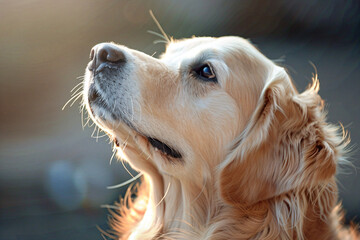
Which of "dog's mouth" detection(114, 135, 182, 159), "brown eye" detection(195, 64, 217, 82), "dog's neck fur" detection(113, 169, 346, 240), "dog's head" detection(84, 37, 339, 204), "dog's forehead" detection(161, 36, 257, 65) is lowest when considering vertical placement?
"dog's neck fur" detection(113, 169, 346, 240)

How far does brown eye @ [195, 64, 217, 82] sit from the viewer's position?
1.50 meters

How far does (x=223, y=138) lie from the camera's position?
1.48 meters

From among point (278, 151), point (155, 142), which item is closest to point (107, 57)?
point (155, 142)

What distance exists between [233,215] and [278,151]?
1.04 ft

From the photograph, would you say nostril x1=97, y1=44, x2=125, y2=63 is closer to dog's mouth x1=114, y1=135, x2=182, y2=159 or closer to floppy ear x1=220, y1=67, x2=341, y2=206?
dog's mouth x1=114, y1=135, x2=182, y2=159

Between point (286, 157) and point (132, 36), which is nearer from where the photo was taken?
point (286, 157)

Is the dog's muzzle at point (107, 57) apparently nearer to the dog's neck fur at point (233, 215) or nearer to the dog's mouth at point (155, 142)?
the dog's mouth at point (155, 142)

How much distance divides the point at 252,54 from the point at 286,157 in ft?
1.65

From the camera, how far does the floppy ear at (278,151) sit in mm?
1343

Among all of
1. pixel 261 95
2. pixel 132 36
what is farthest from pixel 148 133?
pixel 132 36

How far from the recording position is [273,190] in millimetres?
1357

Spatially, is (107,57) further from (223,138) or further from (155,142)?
(223,138)

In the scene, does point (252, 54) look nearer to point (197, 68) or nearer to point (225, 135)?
point (197, 68)

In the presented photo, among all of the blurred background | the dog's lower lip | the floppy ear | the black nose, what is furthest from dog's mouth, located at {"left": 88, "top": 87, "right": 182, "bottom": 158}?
the blurred background
